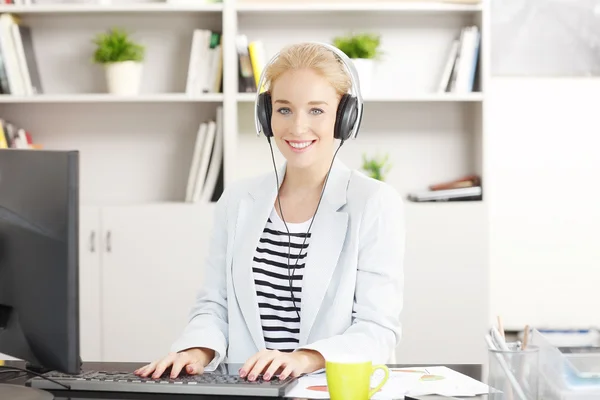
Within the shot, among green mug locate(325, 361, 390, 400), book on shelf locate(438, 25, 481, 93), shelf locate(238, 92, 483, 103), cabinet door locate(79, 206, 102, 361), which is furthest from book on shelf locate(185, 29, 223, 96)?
green mug locate(325, 361, 390, 400)

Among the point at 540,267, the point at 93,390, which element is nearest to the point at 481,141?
the point at 540,267

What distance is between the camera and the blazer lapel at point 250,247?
1.81 m

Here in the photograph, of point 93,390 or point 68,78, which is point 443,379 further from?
point 68,78

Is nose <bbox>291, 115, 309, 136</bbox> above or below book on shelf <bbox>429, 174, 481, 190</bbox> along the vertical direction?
below

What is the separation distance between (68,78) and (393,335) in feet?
7.53

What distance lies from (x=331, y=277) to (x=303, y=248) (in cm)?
11

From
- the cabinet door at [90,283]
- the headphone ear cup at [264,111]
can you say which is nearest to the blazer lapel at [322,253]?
the headphone ear cup at [264,111]

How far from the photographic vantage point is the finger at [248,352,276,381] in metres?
1.43

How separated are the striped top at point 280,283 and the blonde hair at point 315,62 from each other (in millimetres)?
337

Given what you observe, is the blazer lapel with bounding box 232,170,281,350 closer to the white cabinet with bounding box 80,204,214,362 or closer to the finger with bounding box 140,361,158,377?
the finger with bounding box 140,361,158,377

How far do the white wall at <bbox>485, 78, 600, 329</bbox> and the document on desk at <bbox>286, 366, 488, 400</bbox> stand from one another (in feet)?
6.39

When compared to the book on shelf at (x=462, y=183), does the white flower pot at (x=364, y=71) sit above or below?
above

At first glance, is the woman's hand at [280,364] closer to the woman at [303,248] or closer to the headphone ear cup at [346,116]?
the woman at [303,248]

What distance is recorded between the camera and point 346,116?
186 cm
